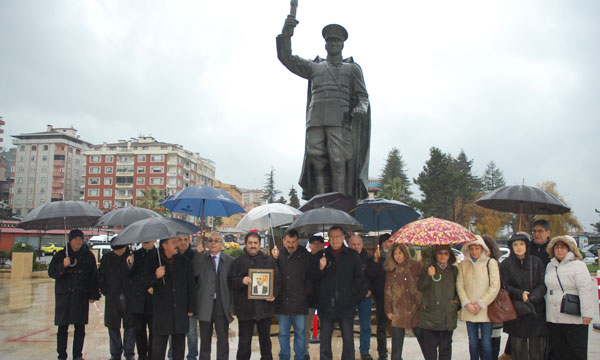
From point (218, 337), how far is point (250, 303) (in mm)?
551

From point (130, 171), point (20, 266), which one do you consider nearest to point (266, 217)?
point (20, 266)

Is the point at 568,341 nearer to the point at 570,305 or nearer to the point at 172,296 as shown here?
the point at 570,305

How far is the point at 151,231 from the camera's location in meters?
4.50

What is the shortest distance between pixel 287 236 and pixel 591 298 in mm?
3285

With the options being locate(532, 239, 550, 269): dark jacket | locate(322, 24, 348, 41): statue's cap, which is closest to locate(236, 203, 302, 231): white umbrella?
locate(532, 239, 550, 269): dark jacket

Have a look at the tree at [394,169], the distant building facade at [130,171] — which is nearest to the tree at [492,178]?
the tree at [394,169]

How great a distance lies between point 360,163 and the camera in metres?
7.95

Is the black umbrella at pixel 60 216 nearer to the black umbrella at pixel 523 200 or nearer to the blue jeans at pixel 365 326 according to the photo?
the blue jeans at pixel 365 326

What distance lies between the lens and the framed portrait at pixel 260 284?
5082 millimetres

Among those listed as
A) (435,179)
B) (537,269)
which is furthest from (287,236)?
(435,179)

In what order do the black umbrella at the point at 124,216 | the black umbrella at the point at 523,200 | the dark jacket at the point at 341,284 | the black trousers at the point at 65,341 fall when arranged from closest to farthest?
the dark jacket at the point at 341,284, the black umbrella at the point at 124,216, the black trousers at the point at 65,341, the black umbrella at the point at 523,200

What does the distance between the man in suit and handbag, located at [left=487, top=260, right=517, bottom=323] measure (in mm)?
2915

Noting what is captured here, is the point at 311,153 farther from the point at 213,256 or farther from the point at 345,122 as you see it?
the point at 213,256

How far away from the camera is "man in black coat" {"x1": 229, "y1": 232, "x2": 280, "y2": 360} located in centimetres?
511
